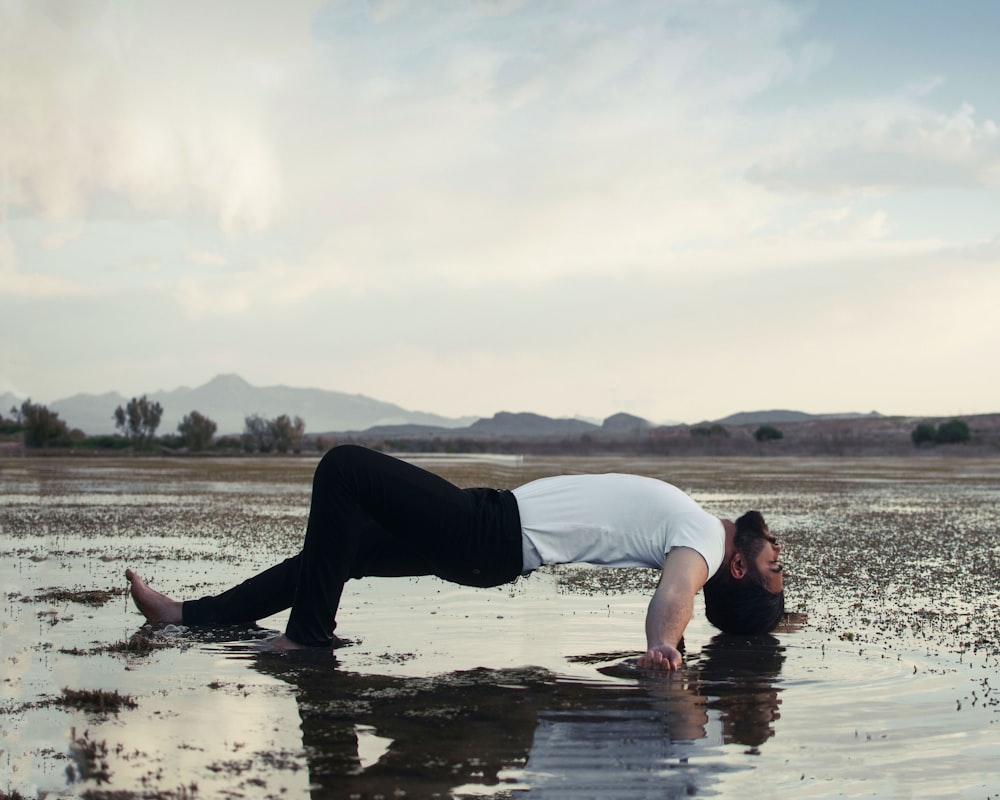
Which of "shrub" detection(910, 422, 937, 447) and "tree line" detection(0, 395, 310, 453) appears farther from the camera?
"shrub" detection(910, 422, 937, 447)

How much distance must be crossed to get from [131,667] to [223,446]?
93266 millimetres

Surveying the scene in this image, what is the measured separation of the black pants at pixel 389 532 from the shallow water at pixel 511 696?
1.45 ft

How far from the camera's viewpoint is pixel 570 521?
18.0ft

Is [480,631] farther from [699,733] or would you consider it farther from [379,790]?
[379,790]

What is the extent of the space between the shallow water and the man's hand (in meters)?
0.15

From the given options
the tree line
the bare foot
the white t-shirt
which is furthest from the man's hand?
the tree line

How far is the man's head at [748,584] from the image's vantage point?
5867 mm

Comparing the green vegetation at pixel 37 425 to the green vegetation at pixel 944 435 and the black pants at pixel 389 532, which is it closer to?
the green vegetation at pixel 944 435

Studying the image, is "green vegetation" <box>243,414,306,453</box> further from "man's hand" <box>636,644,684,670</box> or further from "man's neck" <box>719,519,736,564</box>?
"man's hand" <box>636,644,684,670</box>

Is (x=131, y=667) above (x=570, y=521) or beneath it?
beneath

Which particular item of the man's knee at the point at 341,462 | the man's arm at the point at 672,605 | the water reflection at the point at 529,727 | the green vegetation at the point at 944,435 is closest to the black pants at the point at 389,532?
the man's knee at the point at 341,462

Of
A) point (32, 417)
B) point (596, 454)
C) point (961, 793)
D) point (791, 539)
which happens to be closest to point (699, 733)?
point (961, 793)

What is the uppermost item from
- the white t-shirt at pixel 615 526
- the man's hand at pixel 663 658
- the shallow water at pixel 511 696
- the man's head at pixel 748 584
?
the white t-shirt at pixel 615 526

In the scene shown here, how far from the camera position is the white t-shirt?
5.45 meters
